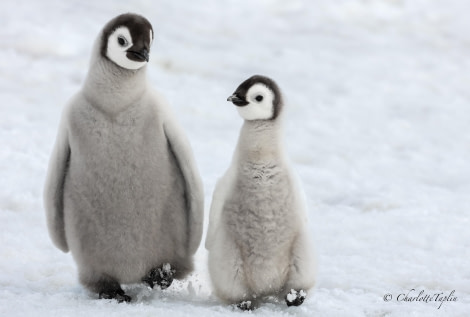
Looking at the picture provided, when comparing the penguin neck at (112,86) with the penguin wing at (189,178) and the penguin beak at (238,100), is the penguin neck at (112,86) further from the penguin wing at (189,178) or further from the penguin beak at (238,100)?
the penguin beak at (238,100)

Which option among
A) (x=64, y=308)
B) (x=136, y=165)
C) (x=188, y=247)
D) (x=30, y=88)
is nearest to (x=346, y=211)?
(x=188, y=247)

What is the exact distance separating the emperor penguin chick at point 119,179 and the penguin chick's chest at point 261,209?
1.10 ft

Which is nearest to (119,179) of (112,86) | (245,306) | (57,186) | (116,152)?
(116,152)

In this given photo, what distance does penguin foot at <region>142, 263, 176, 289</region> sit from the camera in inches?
149

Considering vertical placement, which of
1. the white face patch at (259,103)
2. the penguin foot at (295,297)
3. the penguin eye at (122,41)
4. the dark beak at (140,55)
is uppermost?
the penguin eye at (122,41)

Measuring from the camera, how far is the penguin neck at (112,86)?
3.59m

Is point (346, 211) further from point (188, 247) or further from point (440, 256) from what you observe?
point (188, 247)

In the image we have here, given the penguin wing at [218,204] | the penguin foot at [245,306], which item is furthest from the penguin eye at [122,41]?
the penguin foot at [245,306]

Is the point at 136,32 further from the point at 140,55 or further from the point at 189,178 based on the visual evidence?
the point at 189,178

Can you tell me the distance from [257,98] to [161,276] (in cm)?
104

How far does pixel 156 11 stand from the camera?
36.0 ft

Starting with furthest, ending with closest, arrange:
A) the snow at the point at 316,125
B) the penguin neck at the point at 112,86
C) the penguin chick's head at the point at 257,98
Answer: the snow at the point at 316,125 < the penguin neck at the point at 112,86 < the penguin chick's head at the point at 257,98

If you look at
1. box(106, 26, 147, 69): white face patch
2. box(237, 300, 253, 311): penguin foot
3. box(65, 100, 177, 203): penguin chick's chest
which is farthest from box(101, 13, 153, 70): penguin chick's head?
box(237, 300, 253, 311): penguin foot

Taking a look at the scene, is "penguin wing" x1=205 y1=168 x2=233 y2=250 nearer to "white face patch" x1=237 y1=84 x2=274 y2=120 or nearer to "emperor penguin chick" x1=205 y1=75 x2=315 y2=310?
"emperor penguin chick" x1=205 y1=75 x2=315 y2=310
